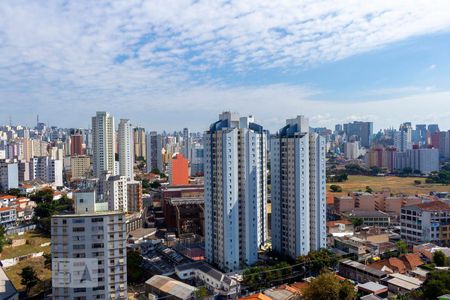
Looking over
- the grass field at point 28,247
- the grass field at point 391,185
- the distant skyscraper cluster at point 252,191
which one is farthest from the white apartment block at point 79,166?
the distant skyscraper cluster at point 252,191

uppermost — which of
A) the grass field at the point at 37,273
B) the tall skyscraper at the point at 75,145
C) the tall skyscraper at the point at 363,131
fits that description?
the tall skyscraper at the point at 363,131

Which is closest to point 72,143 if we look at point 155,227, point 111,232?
point 155,227

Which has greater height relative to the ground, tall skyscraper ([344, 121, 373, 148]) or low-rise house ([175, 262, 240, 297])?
tall skyscraper ([344, 121, 373, 148])

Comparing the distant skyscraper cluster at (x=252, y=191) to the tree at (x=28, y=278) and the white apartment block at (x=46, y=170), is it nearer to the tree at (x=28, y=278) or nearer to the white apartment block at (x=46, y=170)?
the tree at (x=28, y=278)

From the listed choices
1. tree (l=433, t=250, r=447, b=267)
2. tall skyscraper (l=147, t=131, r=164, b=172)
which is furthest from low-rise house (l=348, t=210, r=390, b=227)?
tall skyscraper (l=147, t=131, r=164, b=172)

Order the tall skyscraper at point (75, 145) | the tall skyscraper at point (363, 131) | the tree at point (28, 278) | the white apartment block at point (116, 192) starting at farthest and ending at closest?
the tall skyscraper at point (363, 131) < the tall skyscraper at point (75, 145) < the white apartment block at point (116, 192) < the tree at point (28, 278)

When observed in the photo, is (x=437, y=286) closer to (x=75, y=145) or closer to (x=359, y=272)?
(x=359, y=272)

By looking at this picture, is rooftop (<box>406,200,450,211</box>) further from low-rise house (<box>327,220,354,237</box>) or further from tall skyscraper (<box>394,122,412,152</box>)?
tall skyscraper (<box>394,122,412,152</box>)

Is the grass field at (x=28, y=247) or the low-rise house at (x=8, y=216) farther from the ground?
the low-rise house at (x=8, y=216)
